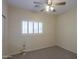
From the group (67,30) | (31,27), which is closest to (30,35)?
(31,27)

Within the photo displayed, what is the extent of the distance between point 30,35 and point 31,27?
0.50 m

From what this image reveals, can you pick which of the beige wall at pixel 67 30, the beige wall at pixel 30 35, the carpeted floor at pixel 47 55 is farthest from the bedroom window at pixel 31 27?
the beige wall at pixel 67 30

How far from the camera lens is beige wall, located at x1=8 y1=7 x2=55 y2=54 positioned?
4586mm

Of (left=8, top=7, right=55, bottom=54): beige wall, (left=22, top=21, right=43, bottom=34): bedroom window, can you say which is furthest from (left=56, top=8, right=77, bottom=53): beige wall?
(left=22, top=21, right=43, bottom=34): bedroom window

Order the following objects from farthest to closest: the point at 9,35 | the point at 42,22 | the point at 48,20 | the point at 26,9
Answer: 1. the point at 48,20
2. the point at 42,22
3. the point at 26,9
4. the point at 9,35

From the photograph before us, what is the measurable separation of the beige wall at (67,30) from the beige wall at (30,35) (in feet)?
1.67

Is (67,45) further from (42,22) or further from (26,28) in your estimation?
(26,28)

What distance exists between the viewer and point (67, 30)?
5.70 metres

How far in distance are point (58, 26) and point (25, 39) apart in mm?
2907

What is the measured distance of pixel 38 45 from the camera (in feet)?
19.0

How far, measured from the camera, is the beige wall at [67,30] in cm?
502

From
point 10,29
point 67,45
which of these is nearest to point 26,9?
point 10,29

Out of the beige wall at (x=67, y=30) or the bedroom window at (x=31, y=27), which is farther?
the bedroom window at (x=31, y=27)

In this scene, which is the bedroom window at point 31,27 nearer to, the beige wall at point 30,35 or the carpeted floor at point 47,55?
the beige wall at point 30,35
